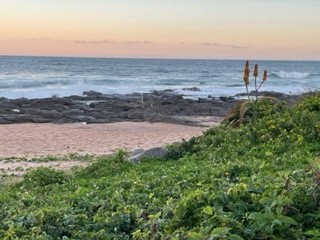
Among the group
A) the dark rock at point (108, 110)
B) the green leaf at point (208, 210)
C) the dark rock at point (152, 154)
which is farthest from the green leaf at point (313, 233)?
the dark rock at point (108, 110)

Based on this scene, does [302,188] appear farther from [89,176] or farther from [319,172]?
[89,176]

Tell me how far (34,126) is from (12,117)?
202cm

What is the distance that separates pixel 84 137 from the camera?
1764 centimetres

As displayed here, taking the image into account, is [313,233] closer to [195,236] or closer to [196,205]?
[195,236]

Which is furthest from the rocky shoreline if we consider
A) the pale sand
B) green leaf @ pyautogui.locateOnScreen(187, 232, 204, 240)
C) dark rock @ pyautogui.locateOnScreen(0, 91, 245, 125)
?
green leaf @ pyautogui.locateOnScreen(187, 232, 204, 240)

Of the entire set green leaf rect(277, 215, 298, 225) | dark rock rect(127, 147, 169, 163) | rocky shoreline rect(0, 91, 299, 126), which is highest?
green leaf rect(277, 215, 298, 225)

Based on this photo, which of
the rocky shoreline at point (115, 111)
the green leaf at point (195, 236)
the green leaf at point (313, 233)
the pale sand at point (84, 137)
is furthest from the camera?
the rocky shoreline at point (115, 111)

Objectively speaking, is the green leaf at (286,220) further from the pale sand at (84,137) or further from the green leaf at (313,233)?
the pale sand at (84,137)

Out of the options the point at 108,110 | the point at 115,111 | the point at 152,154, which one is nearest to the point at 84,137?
the point at 115,111

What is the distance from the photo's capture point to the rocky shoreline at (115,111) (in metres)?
22.3

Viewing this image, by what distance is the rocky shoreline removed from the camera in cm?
2234

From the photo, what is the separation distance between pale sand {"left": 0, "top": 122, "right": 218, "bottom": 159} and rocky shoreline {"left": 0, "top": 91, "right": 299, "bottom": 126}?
103 cm

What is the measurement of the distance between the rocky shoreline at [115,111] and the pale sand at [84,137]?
103 centimetres

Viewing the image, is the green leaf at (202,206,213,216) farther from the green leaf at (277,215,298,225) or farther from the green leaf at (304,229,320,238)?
the green leaf at (304,229,320,238)
